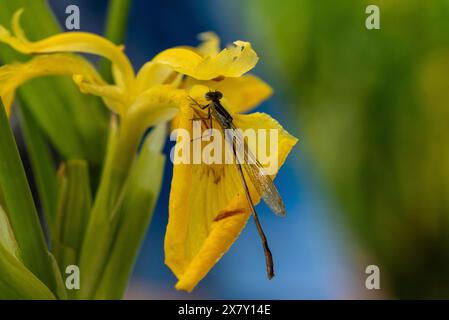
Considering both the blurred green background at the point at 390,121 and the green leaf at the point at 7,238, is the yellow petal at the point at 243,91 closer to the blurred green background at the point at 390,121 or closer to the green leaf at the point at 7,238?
the blurred green background at the point at 390,121

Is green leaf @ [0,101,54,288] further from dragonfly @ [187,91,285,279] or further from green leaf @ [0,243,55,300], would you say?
dragonfly @ [187,91,285,279]

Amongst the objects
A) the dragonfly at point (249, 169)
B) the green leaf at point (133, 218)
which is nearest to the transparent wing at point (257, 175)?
the dragonfly at point (249, 169)

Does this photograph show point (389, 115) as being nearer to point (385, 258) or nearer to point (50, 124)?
point (385, 258)

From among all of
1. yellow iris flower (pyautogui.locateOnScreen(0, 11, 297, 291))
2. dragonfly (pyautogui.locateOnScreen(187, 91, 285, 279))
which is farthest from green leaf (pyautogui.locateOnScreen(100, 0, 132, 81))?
dragonfly (pyautogui.locateOnScreen(187, 91, 285, 279))

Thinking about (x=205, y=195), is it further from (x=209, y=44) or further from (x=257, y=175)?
(x=209, y=44)

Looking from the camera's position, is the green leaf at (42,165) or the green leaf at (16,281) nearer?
the green leaf at (16,281)

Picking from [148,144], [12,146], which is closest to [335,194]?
[148,144]
